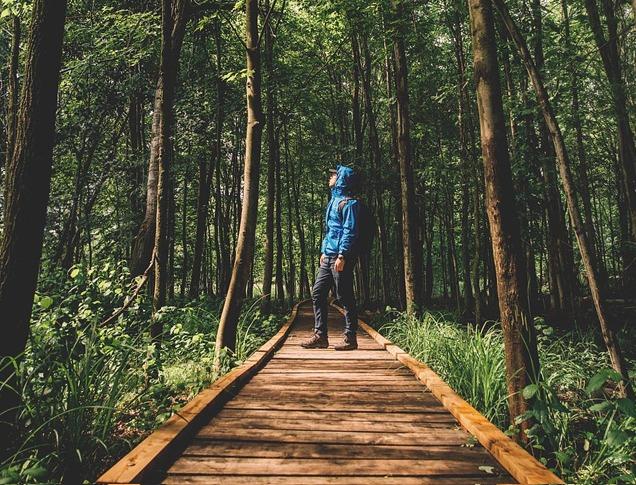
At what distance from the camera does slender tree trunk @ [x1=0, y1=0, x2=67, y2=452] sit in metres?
2.85

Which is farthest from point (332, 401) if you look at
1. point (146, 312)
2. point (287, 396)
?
point (146, 312)

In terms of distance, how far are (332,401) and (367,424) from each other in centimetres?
64

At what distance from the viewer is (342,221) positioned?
5.98 m

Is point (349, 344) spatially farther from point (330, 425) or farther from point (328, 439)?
point (328, 439)

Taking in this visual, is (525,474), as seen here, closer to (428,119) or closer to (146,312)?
(146,312)

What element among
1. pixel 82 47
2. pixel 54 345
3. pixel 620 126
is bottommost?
pixel 54 345

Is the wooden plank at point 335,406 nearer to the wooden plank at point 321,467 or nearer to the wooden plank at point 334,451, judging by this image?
the wooden plank at point 334,451

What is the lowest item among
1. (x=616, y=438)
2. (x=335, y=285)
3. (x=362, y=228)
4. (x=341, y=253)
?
(x=616, y=438)

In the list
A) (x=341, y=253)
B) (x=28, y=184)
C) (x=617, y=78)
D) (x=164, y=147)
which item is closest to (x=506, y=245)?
(x=341, y=253)

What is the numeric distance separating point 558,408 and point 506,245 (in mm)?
1154

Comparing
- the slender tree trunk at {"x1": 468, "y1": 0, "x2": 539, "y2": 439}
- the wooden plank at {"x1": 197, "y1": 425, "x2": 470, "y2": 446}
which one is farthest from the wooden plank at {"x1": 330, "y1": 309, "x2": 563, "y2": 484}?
the slender tree trunk at {"x1": 468, "y1": 0, "x2": 539, "y2": 439}

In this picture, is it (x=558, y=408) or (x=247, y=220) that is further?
(x=247, y=220)

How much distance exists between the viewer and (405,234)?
8.73 meters

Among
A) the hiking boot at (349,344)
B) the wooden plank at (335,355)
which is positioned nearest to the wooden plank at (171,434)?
the wooden plank at (335,355)
